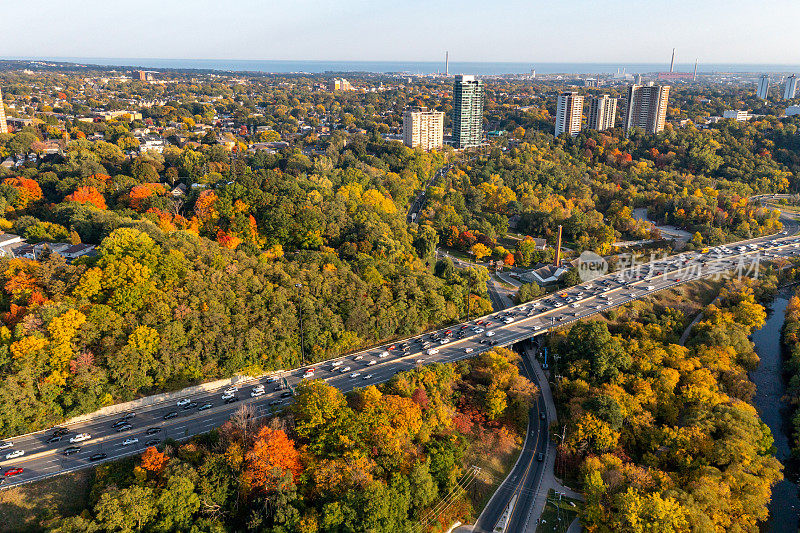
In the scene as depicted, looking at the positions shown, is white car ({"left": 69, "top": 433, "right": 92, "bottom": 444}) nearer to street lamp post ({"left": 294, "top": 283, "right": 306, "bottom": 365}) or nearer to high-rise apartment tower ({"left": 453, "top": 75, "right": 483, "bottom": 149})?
street lamp post ({"left": 294, "top": 283, "right": 306, "bottom": 365})

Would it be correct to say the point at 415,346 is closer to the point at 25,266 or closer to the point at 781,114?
the point at 25,266

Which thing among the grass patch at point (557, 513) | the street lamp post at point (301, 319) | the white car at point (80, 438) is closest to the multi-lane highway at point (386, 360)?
the white car at point (80, 438)

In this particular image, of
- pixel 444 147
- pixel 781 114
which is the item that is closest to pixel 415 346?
pixel 444 147

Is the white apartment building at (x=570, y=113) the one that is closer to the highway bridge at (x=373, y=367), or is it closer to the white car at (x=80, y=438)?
the highway bridge at (x=373, y=367)

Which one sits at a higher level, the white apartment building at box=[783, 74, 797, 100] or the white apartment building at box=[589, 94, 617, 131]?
the white apartment building at box=[783, 74, 797, 100]

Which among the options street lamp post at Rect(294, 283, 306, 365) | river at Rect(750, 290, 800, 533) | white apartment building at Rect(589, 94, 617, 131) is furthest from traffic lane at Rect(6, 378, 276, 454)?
white apartment building at Rect(589, 94, 617, 131)

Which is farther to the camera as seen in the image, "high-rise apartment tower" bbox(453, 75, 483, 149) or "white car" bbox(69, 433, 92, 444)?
"high-rise apartment tower" bbox(453, 75, 483, 149)
